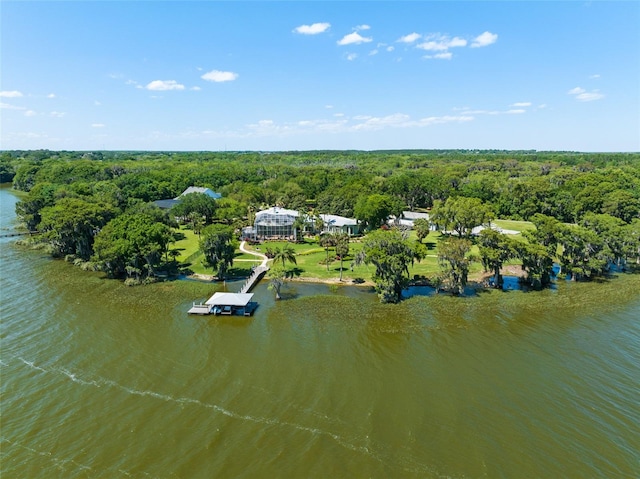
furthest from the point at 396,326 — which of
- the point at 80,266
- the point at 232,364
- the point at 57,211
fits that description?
the point at 57,211

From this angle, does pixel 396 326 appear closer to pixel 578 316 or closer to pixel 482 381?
pixel 482 381

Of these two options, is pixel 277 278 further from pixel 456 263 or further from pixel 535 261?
pixel 535 261

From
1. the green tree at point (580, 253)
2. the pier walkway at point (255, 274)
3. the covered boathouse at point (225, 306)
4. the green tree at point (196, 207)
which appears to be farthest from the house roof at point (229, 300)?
the green tree at point (196, 207)

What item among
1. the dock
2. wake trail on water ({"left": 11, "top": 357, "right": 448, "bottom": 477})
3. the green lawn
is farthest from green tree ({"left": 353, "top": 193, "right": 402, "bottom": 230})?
wake trail on water ({"left": 11, "top": 357, "right": 448, "bottom": 477})

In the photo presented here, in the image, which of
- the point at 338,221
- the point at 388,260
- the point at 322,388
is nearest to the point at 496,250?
the point at 388,260

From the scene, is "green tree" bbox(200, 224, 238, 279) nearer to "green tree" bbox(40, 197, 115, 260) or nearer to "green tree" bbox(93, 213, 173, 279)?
"green tree" bbox(93, 213, 173, 279)
